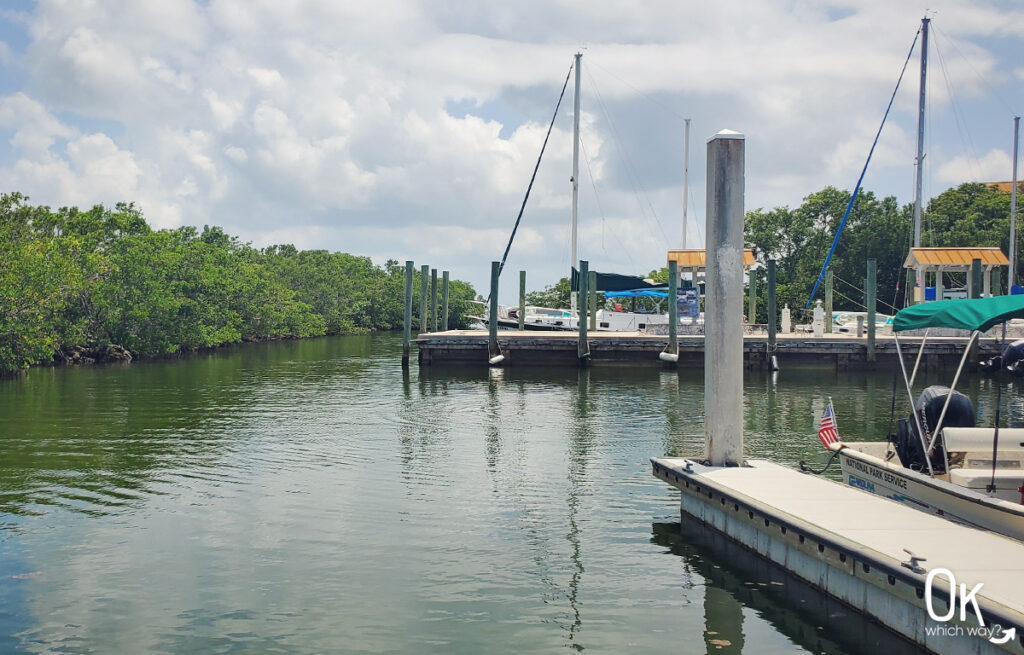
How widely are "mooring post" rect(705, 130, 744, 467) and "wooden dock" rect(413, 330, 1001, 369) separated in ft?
87.7

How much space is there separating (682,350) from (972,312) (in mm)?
28954

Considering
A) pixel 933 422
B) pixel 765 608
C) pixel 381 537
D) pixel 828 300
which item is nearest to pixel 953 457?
pixel 933 422

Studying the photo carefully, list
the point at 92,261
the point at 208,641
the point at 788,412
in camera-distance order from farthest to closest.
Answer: the point at 92,261 < the point at 788,412 < the point at 208,641

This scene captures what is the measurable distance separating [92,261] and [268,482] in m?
34.9

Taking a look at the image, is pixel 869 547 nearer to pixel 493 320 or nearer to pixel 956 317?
pixel 956 317

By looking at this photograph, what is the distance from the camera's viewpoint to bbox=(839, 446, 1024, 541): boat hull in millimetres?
10023

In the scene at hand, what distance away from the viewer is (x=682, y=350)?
40281 mm

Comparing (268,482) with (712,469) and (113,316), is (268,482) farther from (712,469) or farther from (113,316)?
(113,316)

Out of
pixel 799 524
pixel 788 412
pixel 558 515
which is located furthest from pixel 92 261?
pixel 799 524

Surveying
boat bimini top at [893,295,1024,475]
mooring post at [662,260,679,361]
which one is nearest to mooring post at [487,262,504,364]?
mooring post at [662,260,679,361]

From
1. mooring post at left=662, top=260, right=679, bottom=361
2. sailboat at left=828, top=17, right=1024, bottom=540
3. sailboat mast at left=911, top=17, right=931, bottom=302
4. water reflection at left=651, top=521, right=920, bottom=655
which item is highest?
sailboat mast at left=911, top=17, right=931, bottom=302

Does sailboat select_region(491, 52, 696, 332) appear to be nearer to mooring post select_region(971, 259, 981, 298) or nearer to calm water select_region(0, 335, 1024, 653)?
mooring post select_region(971, 259, 981, 298)

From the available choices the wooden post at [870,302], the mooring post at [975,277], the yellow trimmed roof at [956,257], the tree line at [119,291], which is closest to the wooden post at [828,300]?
the yellow trimmed roof at [956,257]

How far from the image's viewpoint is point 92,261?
153 feet
